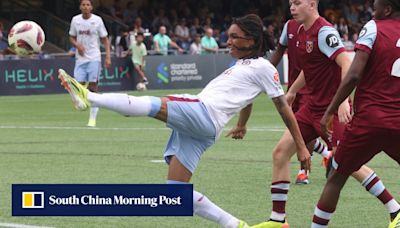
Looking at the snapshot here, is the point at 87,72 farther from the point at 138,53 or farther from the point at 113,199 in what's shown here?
the point at 113,199

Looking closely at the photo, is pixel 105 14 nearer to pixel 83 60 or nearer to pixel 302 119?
pixel 83 60

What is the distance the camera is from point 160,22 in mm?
41938

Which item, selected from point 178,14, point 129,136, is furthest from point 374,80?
point 178,14

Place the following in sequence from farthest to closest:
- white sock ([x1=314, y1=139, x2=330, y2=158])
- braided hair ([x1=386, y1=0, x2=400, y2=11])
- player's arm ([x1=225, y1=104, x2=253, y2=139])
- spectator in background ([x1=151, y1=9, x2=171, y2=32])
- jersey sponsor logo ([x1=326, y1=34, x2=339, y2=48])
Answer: spectator in background ([x1=151, y1=9, x2=171, y2=32]), white sock ([x1=314, y1=139, x2=330, y2=158]), jersey sponsor logo ([x1=326, y1=34, x2=339, y2=48]), player's arm ([x1=225, y1=104, x2=253, y2=139]), braided hair ([x1=386, y1=0, x2=400, y2=11])

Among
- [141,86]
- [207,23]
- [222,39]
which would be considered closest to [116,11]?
[207,23]

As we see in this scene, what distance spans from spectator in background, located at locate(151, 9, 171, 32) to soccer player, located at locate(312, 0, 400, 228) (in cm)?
3332

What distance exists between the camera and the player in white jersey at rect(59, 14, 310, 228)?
8367mm

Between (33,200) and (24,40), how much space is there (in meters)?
4.04

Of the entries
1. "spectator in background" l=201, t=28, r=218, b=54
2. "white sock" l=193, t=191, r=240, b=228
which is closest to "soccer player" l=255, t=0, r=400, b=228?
"white sock" l=193, t=191, r=240, b=228

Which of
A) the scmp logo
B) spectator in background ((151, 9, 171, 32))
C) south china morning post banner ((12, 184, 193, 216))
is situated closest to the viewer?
south china morning post banner ((12, 184, 193, 216))

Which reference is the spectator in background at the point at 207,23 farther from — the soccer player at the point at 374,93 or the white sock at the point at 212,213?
the soccer player at the point at 374,93

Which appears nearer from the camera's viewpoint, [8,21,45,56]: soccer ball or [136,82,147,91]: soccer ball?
[8,21,45,56]: soccer ball

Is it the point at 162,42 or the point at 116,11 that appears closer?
the point at 162,42

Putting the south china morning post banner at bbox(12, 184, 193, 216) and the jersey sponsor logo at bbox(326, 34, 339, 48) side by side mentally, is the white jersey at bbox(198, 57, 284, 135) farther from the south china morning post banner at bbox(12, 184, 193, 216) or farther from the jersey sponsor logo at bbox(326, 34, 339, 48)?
the jersey sponsor logo at bbox(326, 34, 339, 48)
